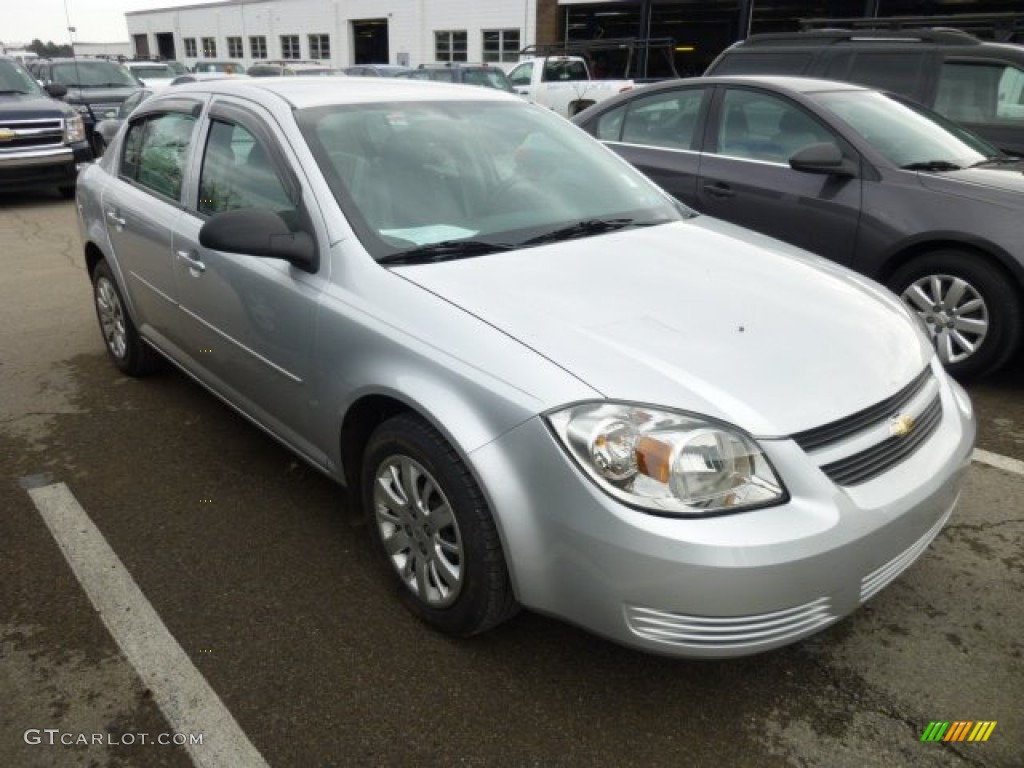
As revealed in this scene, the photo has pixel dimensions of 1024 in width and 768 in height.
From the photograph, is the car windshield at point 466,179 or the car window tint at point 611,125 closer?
the car windshield at point 466,179

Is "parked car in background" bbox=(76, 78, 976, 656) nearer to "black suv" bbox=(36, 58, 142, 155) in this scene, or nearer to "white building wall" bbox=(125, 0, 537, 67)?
"black suv" bbox=(36, 58, 142, 155)

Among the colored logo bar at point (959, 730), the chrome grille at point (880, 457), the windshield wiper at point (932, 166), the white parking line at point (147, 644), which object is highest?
the windshield wiper at point (932, 166)

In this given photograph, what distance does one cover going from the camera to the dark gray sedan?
4.24m

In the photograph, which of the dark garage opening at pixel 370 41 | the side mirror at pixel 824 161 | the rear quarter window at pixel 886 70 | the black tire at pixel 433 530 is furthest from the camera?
the dark garage opening at pixel 370 41

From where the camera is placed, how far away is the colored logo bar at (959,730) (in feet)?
6.86

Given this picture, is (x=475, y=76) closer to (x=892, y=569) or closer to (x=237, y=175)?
(x=237, y=175)

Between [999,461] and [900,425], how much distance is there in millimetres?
1761

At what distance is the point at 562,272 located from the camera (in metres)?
2.55

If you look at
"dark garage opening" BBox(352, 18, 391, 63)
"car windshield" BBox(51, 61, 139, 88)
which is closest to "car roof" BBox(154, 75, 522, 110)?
"car windshield" BBox(51, 61, 139, 88)

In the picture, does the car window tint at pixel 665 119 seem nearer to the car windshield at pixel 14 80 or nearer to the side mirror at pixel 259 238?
the side mirror at pixel 259 238

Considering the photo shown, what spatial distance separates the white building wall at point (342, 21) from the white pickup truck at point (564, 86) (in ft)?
42.2

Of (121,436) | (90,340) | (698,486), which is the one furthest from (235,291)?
(90,340)

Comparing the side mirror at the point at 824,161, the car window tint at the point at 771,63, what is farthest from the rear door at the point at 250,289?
the car window tint at the point at 771,63

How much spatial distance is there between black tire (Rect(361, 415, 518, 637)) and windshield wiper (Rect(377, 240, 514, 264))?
53cm
